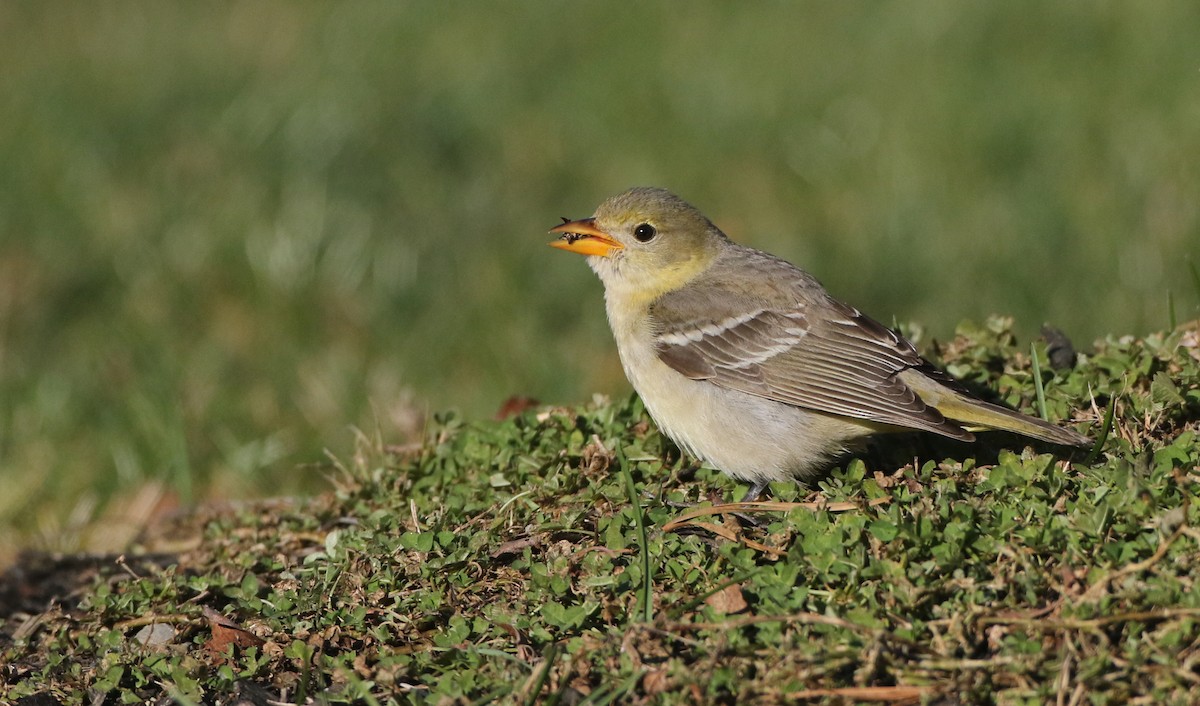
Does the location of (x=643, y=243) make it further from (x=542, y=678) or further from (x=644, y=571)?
(x=542, y=678)

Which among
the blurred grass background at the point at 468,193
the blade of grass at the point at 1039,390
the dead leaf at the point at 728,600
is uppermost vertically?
the blurred grass background at the point at 468,193

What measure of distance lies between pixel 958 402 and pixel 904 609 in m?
1.20

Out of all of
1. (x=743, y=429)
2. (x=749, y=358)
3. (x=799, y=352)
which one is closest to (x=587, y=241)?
(x=749, y=358)

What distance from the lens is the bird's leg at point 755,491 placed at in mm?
4988

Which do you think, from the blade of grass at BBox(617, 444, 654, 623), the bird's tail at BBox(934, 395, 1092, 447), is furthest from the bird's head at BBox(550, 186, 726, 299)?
the blade of grass at BBox(617, 444, 654, 623)

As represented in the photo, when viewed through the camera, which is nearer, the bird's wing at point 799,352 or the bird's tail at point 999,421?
the bird's tail at point 999,421

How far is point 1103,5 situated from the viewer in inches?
470

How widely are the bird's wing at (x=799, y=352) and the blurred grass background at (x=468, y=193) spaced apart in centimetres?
165

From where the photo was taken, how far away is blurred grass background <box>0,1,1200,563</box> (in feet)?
25.4

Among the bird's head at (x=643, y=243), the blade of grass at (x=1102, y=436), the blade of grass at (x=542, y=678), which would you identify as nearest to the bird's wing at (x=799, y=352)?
the bird's head at (x=643, y=243)

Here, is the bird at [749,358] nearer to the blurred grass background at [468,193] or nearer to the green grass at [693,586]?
the green grass at [693,586]

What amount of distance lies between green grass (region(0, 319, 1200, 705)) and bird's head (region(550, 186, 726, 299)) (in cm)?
82

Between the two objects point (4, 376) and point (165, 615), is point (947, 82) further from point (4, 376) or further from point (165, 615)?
point (165, 615)

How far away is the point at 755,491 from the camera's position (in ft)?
16.5
